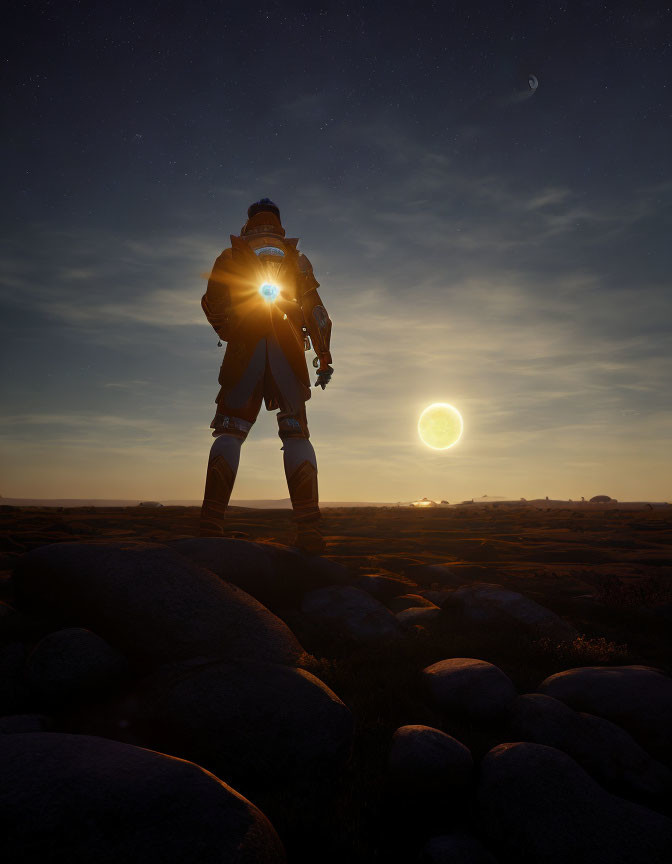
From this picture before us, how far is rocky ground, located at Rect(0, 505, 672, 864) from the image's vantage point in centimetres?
192

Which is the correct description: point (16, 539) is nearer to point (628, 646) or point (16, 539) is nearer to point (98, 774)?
point (98, 774)

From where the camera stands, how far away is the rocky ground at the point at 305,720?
6.31 feet

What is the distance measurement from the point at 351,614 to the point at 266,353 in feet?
11.5

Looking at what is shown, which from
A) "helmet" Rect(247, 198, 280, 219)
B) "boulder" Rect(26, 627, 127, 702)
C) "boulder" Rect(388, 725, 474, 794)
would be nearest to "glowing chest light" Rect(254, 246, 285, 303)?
"helmet" Rect(247, 198, 280, 219)

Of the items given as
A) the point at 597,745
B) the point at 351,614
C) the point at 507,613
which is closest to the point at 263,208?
the point at 351,614

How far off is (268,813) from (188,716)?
0.73 m

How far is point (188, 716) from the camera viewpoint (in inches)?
115

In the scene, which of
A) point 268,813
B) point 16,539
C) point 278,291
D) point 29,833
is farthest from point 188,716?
point 16,539

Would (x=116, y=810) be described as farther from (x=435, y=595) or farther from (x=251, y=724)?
(x=435, y=595)

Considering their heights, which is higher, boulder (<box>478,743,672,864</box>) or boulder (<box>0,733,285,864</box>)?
boulder (<box>0,733,285,864</box>)

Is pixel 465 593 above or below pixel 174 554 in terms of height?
below

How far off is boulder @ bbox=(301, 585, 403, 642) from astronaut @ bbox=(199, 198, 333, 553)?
1223 millimetres

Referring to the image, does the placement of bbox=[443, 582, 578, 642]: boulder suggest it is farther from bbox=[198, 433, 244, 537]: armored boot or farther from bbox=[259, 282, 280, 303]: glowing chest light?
bbox=[259, 282, 280, 303]: glowing chest light

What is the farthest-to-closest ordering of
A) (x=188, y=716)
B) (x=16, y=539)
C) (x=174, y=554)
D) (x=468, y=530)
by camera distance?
(x=468, y=530) < (x=16, y=539) < (x=174, y=554) < (x=188, y=716)
